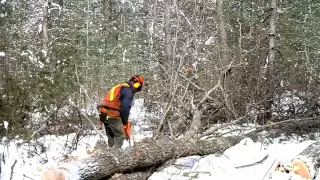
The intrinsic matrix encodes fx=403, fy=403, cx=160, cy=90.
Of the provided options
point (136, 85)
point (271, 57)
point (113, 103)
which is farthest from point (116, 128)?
point (271, 57)

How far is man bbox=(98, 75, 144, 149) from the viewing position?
720cm

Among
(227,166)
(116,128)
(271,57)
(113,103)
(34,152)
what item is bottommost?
(34,152)

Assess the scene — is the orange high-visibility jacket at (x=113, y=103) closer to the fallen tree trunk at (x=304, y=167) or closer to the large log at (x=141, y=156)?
the large log at (x=141, y=156)

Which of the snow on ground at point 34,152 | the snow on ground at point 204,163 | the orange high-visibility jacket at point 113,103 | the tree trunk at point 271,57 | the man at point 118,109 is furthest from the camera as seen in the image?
the tree trunk at point 271,57

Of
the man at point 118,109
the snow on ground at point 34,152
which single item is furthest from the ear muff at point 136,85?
the snow on ground at point 34,152

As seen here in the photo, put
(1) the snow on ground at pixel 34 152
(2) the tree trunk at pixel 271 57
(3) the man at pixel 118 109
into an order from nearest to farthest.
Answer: (1) the snow on ground at pixel 34 152 < (3) the man at pixel 118 109 < (2) the tree trunk at pixel 271 57

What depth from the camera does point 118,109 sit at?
288 inches

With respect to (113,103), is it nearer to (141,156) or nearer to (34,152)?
(141,156)

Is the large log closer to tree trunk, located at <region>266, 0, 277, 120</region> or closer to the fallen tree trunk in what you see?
the fallen tree trunk

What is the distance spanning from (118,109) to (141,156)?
161cm

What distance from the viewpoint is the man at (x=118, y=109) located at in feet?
23.6

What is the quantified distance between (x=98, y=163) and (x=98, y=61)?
65.1 feet

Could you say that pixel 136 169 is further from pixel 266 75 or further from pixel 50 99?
pixel 266 75

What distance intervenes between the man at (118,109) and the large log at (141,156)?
1.00 meters
